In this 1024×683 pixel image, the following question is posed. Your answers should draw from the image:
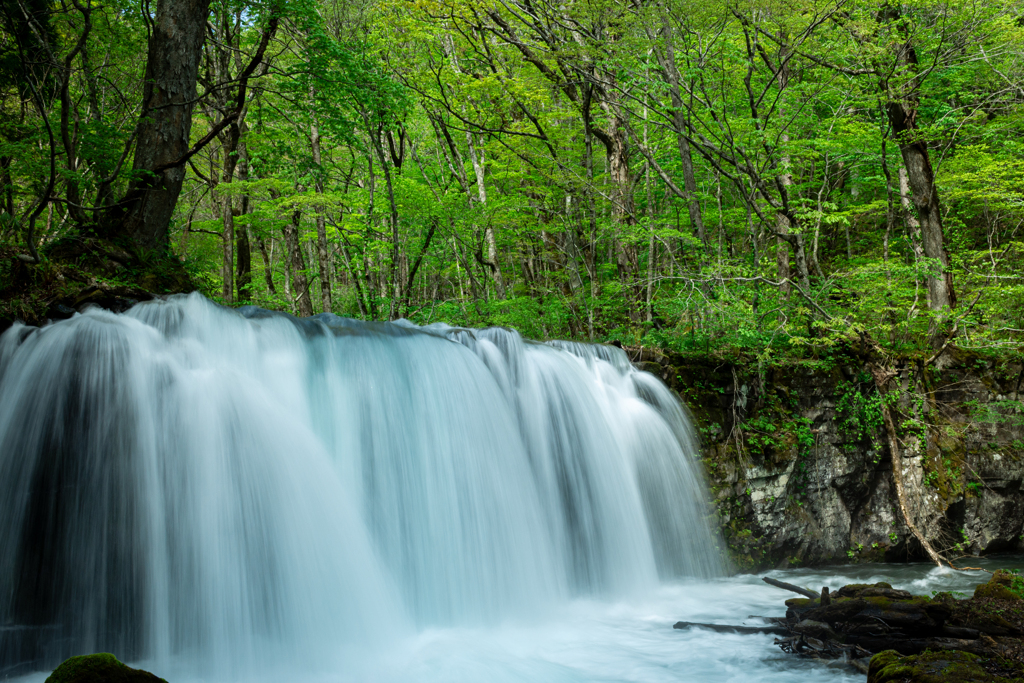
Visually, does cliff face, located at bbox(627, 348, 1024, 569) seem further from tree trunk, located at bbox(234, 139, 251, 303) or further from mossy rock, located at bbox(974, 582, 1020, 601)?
tree trunk, located at bbox(234, 139, 251, 303)

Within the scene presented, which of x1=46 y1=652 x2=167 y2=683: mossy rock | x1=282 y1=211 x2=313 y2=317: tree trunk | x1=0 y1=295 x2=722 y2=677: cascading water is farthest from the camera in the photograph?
x1=282 y1=211 x2=313 y2=317: tree trunk

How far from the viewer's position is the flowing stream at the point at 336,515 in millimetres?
4020

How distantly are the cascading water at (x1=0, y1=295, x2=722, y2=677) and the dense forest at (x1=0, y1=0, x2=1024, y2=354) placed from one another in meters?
1.84

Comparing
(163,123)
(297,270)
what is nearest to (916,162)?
(163,123)

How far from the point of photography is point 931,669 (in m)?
3.43

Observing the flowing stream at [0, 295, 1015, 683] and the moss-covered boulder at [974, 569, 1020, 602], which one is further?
the moss-covered boulder at [974, 569, 1020, 602]

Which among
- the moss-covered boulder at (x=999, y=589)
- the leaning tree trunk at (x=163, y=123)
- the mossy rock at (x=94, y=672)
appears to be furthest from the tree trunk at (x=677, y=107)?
the mossy rock at (x=94, y=672)

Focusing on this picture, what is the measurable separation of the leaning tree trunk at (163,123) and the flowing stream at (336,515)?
8.73 feet

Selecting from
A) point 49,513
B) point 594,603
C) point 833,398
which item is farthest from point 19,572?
point 833,398

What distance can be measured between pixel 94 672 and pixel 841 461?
8893mm

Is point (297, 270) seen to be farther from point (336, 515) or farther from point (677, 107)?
point (336, 515)

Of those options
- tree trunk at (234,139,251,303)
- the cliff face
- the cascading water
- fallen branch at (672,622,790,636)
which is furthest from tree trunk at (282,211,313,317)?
fallen branch at (672,622,790,636)

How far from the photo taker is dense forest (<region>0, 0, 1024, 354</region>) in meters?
7.27

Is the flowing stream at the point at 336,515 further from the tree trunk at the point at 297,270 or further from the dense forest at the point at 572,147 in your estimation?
the tree trunk at the point at 297,270
